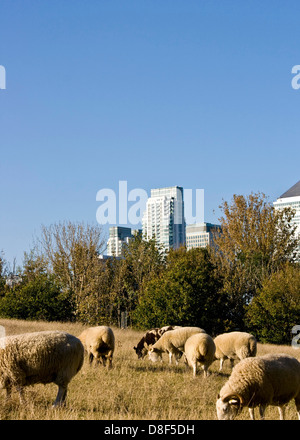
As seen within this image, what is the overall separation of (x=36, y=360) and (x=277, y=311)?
37389 millimetres

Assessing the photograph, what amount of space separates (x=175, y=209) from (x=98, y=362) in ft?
575

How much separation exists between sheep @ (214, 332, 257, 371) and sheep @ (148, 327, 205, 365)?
0.93 metres

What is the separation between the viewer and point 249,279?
54312mm

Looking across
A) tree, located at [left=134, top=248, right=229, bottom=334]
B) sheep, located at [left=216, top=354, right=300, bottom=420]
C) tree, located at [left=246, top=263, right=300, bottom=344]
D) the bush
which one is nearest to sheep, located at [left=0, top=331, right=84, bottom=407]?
sheep, located at [left=216, top=354, right=300, bottom=420]

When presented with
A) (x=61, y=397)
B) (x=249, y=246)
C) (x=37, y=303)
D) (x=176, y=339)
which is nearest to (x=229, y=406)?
(x=61, y=397)

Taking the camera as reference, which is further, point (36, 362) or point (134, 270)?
point (134, 270)

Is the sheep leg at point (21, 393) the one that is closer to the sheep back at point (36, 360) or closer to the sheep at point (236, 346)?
the sheep back at point (36, 360)

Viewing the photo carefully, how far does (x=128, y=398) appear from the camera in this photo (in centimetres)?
1237

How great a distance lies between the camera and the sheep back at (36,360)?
36.3 ft

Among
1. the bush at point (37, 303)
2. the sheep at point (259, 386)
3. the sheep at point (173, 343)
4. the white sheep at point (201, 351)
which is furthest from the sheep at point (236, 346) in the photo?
the bush at point (37, 303)

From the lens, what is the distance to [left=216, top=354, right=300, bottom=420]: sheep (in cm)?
984

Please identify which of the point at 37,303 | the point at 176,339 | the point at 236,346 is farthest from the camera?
the point at 37,303

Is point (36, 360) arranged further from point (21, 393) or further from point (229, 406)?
point (229, 406)
